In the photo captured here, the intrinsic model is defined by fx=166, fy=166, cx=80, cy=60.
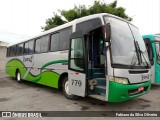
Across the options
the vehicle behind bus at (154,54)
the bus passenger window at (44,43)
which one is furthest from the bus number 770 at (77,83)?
the vehicle behind bus at (154,54)

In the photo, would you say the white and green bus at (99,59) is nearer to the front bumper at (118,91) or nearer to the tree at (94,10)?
the front bumper at (118,91)

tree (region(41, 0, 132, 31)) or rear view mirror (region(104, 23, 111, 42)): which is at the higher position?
tree (region(41, 0, 132, 31))

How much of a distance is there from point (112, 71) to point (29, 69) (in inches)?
256

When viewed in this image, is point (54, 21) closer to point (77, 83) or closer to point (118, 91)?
point (77, 83)

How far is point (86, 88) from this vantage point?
5.34 meters

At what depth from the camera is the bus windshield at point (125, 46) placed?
16.0 feet

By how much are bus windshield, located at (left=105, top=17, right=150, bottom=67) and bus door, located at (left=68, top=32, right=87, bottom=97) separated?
1055 millimetres

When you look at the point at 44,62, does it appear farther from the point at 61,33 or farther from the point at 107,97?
the point at 107,97

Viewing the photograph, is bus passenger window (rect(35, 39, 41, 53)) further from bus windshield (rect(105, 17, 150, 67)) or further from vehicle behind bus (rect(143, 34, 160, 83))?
vehicle behind bus (rect(143, 34, 160, 83))

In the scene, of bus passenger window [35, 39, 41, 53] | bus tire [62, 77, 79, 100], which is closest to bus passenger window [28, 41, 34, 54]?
bus passenger window [35, 39, 41, 53]

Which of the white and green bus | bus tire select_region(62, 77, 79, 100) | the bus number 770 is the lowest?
bus tire select_region(62, 77, 79, 100)

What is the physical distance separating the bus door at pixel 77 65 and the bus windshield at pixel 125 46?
1.05m

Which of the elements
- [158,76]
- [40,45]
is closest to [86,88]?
[40,45]

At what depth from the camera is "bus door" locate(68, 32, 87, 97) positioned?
542 centimetres
